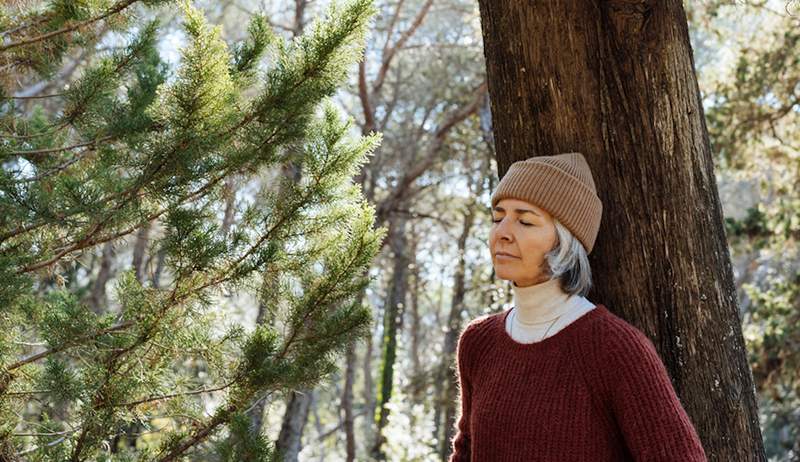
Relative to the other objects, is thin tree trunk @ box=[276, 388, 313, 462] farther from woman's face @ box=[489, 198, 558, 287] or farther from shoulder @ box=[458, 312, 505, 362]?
woman's face @ box=[489, 198, 558, 287]

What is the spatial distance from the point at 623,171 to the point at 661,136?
14 cm

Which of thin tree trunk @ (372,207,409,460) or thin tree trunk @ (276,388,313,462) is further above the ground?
thin tree trunk @ (372,207,409,460)

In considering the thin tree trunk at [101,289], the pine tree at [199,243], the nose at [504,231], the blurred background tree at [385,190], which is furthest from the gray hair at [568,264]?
the thin tree trunk at [101,289]

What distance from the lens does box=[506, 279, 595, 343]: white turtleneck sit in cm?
233

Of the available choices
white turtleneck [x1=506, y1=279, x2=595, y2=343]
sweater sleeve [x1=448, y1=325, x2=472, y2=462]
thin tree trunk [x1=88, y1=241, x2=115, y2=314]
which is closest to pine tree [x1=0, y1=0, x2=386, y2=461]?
sweater sleeve [x1=448, y1=325, x2=472, y2=462]

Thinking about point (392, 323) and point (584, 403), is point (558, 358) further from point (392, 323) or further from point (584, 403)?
point (392, 323)

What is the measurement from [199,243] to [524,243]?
1.30 meters

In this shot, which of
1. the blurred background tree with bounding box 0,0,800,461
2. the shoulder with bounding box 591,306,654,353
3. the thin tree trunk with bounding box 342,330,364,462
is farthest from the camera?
the thin tree trunk with bounding box 342,330,364,462

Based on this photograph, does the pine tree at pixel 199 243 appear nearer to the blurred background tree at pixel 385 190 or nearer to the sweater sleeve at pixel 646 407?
the blurred background tree at pixel 385 190

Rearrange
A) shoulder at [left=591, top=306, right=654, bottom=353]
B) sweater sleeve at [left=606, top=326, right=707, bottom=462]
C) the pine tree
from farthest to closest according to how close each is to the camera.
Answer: the pine tree, shoulder at [left=591, top=306, right=654, bottom=353], sweater sleeve at [left=606, top=326, right=707, bottom=462]

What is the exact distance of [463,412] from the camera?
2.65 m

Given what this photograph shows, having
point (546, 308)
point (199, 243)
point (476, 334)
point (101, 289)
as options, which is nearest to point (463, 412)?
point (476, 334)

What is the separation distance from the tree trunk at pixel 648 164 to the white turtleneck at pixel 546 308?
230mm

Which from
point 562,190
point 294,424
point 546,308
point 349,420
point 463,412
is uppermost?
point 349,420
